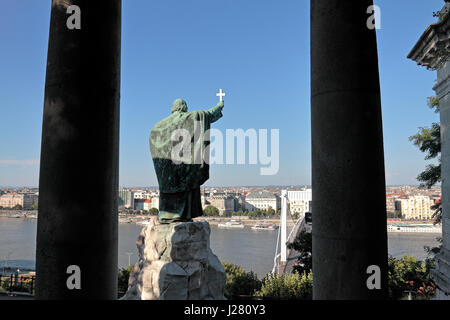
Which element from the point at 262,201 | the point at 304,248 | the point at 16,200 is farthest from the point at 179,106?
the point at 16,200

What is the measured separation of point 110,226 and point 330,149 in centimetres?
163

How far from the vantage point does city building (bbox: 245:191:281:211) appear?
14375 cm

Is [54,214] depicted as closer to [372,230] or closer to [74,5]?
[74,5]

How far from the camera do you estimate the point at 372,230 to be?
7.98 ft

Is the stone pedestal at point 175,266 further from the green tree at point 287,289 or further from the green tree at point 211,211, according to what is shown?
the green tree at point 211,211

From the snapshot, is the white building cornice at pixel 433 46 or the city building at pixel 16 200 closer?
the white building cornice at pixel 433 46

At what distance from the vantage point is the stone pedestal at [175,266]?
7.53m

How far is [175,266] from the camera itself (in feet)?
25.2

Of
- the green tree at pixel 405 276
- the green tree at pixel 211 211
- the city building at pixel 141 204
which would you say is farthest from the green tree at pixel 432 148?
the city building at pixel 141 204

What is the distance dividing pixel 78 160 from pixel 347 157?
1.81m

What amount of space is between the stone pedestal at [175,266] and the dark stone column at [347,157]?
548 cm

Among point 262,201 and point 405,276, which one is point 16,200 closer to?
point 262,201

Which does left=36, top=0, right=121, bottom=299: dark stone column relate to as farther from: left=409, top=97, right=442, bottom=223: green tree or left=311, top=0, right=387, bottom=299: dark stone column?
left=409, top=97, right=442, bottom=223: green tree

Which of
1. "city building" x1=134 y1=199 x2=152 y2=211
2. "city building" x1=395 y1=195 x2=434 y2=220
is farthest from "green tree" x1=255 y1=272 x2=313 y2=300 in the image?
"city building" x1=134 y1=199 x2=152 y2=211
